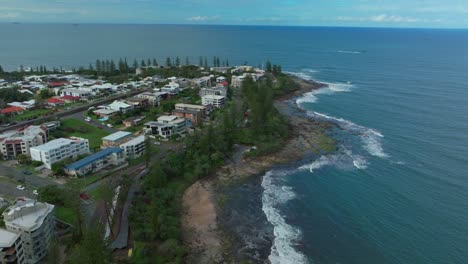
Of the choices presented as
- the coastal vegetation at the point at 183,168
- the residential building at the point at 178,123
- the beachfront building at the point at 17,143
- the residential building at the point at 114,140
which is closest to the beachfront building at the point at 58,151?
the residential building at the point at 114,140

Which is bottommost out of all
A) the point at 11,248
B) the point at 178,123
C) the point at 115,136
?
the point at 11,248

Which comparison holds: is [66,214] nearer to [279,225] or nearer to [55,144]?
[55,144]

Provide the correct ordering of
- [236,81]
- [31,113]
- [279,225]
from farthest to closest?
[236,81]
[31,113]
[279,225]

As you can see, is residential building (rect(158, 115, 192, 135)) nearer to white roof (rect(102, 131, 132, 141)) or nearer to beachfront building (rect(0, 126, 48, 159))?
white roof (rect(102, 131, 132, 141))

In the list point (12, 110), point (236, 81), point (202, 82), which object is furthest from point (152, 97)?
point (236, 81)

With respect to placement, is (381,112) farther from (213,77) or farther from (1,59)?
(1,59)

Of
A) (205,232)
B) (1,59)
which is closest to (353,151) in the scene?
(205,232)

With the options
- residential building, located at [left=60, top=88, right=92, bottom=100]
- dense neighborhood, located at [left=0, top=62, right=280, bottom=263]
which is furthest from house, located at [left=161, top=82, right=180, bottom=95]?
residential building, located at [left=60, top=88, right=92, bottom=100]
